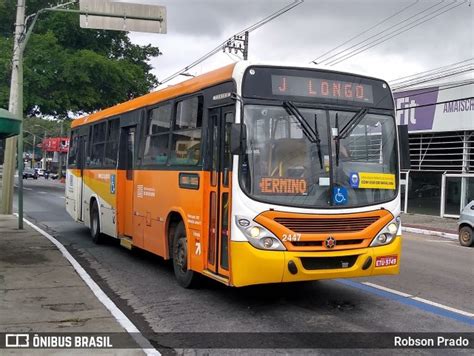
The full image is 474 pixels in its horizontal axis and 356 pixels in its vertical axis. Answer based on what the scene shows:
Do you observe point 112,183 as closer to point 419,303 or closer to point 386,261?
point 386,261

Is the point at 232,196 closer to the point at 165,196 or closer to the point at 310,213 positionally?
the point at 310,213

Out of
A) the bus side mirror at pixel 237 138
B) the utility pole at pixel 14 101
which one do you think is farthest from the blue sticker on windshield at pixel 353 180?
the utility pole at pixel 14 101

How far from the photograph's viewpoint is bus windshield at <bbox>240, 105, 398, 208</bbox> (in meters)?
6.48

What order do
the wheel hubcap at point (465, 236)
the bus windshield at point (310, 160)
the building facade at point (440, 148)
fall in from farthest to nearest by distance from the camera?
the building facade at point (440, 148), the wheel hubcap at point (465, 236), the bus windshield at point (310, 160)

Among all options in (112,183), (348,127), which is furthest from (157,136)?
(348,127)

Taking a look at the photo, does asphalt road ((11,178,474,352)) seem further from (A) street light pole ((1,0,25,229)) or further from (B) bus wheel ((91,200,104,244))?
(A) street light pole ((1,0,25,229))

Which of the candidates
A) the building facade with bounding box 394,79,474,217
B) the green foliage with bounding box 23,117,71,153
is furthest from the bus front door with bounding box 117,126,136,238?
the green foliage with bounding box 23,117,71,153

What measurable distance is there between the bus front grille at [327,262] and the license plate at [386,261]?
0.33 m

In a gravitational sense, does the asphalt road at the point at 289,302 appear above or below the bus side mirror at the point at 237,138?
below

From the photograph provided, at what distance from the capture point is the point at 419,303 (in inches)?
289

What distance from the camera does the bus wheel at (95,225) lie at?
1289 cm

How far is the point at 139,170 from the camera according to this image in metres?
10.1

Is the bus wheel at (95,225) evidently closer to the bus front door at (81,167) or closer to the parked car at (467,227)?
the bus front door at (81,167)

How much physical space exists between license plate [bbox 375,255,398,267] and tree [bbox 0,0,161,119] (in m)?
27.2
